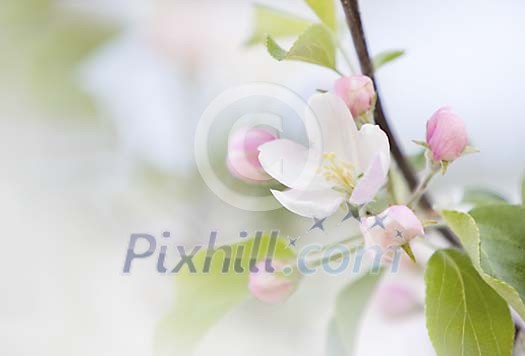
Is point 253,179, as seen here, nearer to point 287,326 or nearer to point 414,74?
point 287,326

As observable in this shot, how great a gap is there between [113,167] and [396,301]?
0.56 metres

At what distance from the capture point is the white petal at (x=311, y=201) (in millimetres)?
359

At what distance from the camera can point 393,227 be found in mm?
344

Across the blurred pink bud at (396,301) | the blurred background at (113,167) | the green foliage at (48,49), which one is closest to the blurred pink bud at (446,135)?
the blurred pink bud at (396,301)

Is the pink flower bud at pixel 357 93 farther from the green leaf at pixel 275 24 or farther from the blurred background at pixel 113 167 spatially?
the blurred background at pixel 113 167

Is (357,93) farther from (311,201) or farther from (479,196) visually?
(479,196)

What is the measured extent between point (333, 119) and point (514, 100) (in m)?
1.06

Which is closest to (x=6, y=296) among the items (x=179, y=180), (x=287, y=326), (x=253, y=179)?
(x=179, y=180)

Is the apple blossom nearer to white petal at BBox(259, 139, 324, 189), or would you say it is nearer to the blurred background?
white petal at BBox(259, 139, 324, 189)

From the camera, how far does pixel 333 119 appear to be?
39cm

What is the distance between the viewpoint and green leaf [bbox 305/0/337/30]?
0.44 meters

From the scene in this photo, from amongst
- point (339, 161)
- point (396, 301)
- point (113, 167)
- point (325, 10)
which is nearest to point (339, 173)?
point (339, 161)

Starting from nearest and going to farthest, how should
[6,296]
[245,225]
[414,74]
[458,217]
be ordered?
[458,217] → [245,225] → [6,296] → [414,74]

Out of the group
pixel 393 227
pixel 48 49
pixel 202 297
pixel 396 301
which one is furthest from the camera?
pixel 48 49
